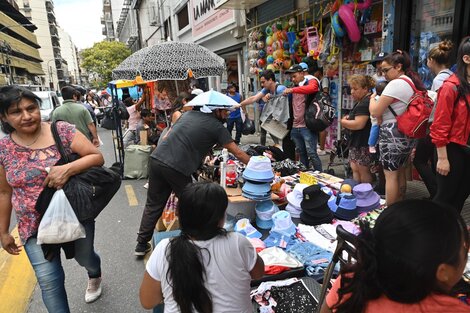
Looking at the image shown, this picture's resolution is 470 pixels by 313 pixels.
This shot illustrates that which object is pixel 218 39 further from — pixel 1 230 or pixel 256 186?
pixel 1 230

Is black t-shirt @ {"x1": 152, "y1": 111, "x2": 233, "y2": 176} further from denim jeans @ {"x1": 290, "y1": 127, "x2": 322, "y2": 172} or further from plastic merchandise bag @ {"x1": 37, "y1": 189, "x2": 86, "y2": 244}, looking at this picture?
denim jeans @ {"x1": 290, "y1": 127, "x2": 322, "y2": 172}

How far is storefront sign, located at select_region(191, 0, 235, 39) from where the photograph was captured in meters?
12.8

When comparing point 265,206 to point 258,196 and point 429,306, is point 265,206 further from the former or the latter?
point 429,306

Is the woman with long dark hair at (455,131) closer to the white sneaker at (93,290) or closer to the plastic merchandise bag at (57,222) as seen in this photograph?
the plastic merchandise bag at (57,222)

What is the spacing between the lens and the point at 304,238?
2.93 meters

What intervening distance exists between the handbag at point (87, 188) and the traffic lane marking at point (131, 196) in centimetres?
317

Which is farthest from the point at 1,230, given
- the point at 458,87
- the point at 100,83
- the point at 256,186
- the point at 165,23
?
the point at 100,83

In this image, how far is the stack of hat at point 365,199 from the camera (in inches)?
130

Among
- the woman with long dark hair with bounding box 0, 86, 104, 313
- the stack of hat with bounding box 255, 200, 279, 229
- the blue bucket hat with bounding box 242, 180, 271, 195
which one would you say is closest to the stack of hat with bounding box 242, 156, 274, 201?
the blue bucket hat with bounding box 242, 180, 271, 195

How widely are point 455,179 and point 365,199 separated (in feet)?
2.62

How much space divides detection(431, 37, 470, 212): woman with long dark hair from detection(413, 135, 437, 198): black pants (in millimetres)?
1093

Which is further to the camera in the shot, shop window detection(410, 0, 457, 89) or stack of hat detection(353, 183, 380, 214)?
shop window detection(410, 0, 457, 89)

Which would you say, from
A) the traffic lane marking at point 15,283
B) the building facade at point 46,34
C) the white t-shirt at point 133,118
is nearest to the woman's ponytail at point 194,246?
the traffic lane marking at point 15,283

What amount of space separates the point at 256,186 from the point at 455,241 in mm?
2197
